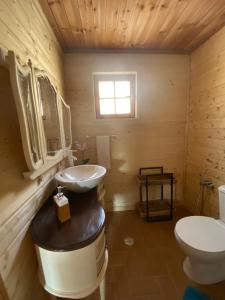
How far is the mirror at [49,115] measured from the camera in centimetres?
115

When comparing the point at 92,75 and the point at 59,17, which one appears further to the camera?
the point at 92,75

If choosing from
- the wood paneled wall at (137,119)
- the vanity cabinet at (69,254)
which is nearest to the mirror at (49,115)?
the vanity cabinet at (69,254)

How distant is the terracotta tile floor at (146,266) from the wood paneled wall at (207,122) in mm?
652

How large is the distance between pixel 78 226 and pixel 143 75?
6.86ft

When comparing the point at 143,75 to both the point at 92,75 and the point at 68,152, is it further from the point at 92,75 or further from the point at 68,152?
the point at 68,152

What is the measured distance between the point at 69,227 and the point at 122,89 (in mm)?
1975

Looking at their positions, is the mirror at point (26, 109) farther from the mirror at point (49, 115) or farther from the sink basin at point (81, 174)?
the sink basin at point (81, 174)

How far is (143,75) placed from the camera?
2.19 meters

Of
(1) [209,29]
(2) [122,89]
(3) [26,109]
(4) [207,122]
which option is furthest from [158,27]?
(3) [26,109]

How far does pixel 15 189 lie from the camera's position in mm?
806

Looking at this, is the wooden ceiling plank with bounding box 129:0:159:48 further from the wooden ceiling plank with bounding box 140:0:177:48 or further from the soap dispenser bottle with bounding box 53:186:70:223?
the soap dispenser bottle with bounding box 53:186:70:223

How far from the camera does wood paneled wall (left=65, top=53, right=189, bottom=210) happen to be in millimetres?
2139

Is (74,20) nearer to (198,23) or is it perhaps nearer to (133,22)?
(133,22)

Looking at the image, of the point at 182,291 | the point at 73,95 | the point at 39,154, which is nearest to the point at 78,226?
the point at 39,154
